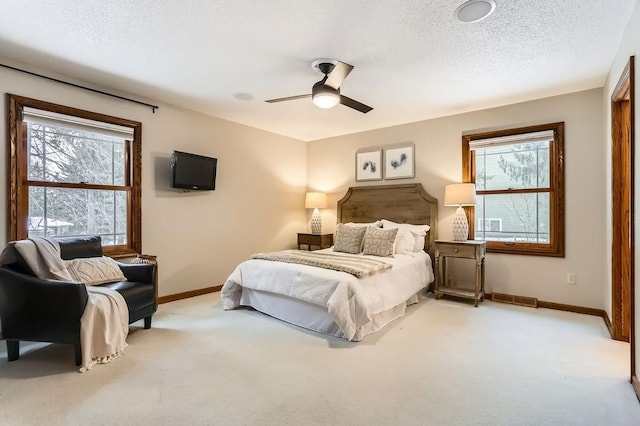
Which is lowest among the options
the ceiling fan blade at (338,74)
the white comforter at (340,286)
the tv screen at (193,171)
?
the white comforter at (340,286)

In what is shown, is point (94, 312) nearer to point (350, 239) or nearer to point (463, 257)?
point (350, 239)

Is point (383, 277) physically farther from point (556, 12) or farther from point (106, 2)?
point (106, 2)

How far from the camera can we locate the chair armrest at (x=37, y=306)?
7.89ft

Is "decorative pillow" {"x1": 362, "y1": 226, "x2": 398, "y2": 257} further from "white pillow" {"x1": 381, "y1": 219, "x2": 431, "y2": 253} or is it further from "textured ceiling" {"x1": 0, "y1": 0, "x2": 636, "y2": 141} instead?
"textured ceiling" {"x1": 0, "y1": 0, "x2": 636, "y2": 141}

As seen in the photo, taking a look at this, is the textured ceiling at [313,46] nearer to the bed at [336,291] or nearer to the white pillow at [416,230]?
the white pillow at [416,230]

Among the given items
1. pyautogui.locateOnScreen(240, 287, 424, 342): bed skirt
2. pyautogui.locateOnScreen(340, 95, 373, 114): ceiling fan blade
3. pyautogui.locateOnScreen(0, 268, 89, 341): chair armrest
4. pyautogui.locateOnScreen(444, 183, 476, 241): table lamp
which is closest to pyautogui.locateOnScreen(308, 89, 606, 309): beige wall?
pyautogui.locateOnScreen(444, 183, 476, 241): table lamp

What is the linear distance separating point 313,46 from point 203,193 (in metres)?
2.68

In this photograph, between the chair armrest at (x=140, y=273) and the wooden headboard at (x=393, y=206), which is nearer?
the chair armrest at (x=140, y=273)

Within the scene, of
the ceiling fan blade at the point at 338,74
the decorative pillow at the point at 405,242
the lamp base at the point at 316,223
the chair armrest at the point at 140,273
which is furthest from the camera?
the lamp base at the point at 316,223

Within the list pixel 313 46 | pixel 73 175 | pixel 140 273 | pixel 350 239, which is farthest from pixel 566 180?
pixel 73 175

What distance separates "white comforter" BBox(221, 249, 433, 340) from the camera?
114 inches

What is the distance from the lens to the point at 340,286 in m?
2.92

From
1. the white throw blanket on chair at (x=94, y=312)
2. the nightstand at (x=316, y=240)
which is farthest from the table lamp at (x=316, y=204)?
the white throw blanket on chair at (x=94, y=312)

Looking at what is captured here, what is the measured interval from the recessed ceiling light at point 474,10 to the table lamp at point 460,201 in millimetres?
2245
